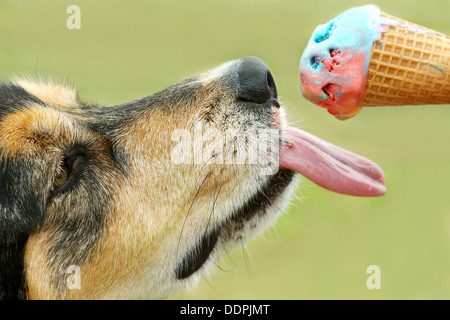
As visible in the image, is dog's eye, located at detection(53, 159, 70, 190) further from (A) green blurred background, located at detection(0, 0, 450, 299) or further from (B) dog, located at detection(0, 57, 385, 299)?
(A) green blurred background, located at detection(0, 0, 450, 299)

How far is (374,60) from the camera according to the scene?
362cm

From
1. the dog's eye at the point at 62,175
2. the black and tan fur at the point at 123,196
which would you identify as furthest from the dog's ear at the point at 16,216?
the dog's eye at the point at 62,175

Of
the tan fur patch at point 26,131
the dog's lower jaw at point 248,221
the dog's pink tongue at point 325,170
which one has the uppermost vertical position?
the tan fur patch at point 26,131

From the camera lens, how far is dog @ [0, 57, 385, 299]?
3.84 meters

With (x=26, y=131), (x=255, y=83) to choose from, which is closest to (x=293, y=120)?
(x=255, y=83)

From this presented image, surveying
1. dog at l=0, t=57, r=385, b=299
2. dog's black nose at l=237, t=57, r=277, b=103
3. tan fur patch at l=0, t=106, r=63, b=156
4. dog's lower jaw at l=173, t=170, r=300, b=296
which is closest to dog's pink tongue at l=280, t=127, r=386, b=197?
dog at l=0, t=57, r=385, b=299

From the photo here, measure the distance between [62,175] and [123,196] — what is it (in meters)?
0.44

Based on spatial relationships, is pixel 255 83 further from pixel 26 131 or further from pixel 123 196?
pixel 26 131

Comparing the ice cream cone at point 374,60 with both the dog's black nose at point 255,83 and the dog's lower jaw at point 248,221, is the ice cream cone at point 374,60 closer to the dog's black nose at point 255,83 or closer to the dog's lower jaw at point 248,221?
the dog's black nose at point 255,83

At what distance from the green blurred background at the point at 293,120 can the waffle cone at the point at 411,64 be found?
102 centimetres

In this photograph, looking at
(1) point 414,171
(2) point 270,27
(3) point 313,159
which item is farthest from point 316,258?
(2) point 270,27

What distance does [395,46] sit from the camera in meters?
3.62

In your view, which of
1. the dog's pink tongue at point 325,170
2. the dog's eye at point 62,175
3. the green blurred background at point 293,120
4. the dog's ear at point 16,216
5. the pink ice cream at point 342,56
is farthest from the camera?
the green blurred background at point 293,120

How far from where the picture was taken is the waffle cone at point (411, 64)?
11.8ft
